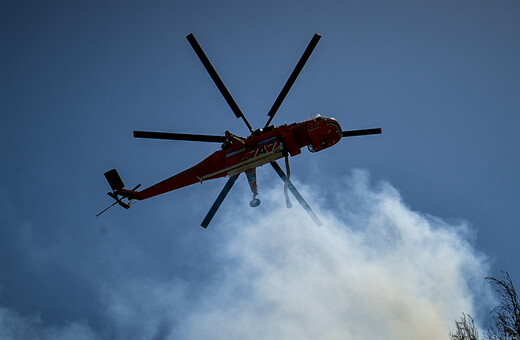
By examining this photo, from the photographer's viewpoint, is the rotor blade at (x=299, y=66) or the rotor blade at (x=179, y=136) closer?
the rotor blade at (x=299, y=66)

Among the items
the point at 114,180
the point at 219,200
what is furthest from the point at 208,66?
the point at 114,180

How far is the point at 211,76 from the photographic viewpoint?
54.3 feet

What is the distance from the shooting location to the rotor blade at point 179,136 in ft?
56.2

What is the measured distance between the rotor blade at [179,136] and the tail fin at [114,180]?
3002 mm

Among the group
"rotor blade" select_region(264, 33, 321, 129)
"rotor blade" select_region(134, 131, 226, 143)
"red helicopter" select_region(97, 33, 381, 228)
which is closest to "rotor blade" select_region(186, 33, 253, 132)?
"red helicopter" select_region(97, 33, 381, 228)

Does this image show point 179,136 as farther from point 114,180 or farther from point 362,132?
point 362,132

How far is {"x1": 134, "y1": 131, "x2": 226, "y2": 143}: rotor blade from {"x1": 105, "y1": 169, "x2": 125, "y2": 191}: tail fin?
3.00 meters

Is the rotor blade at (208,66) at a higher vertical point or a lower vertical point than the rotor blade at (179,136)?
higher

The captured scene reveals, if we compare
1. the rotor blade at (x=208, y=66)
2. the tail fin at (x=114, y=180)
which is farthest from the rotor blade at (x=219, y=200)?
the tail fin at (x=114, y=180)

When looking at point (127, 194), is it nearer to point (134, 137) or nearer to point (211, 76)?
point (134, 137)

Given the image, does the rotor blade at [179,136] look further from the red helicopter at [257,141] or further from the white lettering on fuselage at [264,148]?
the white lettering on fuselage at [264,148]

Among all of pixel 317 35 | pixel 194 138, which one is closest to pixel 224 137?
pixel 194 138

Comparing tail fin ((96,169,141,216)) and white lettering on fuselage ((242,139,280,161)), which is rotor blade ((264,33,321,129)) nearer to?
white lettering on fuselage ((242,139,280,161))

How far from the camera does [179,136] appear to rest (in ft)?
56.2
